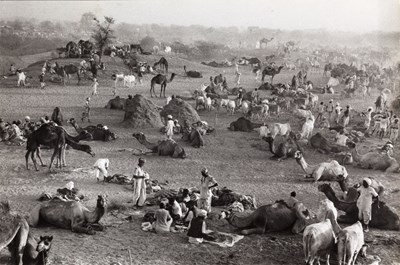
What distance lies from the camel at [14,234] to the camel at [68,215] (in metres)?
1.99

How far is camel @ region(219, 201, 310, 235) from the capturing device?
37.2 ft

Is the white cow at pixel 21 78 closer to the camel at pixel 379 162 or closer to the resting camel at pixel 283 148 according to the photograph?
the resting camel at pixel 283 148

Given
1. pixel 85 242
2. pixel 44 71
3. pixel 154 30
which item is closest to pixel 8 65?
pixel 44 71

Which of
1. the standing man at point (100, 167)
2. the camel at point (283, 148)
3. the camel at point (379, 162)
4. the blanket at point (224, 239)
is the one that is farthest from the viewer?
the camel at point (283, 148)

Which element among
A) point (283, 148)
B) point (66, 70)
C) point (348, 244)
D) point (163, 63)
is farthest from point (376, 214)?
point (163, 63)

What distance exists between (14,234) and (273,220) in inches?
234

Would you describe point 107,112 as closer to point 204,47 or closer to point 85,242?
point 85,242

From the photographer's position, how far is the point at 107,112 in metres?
23.8

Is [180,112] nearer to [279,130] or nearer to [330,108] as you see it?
[279,130]

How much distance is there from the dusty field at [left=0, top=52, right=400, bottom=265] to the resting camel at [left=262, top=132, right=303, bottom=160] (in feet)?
1.24

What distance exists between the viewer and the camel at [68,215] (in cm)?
1078

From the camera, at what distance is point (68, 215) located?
10.8 metres

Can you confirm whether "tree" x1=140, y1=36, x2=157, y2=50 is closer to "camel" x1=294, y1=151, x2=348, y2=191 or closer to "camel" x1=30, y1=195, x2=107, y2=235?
"camel" x1=294, y1=151, x2=348, y2=191

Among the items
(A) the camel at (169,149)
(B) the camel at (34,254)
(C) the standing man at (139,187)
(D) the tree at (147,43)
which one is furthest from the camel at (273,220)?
(D) the tree at (147,43)
